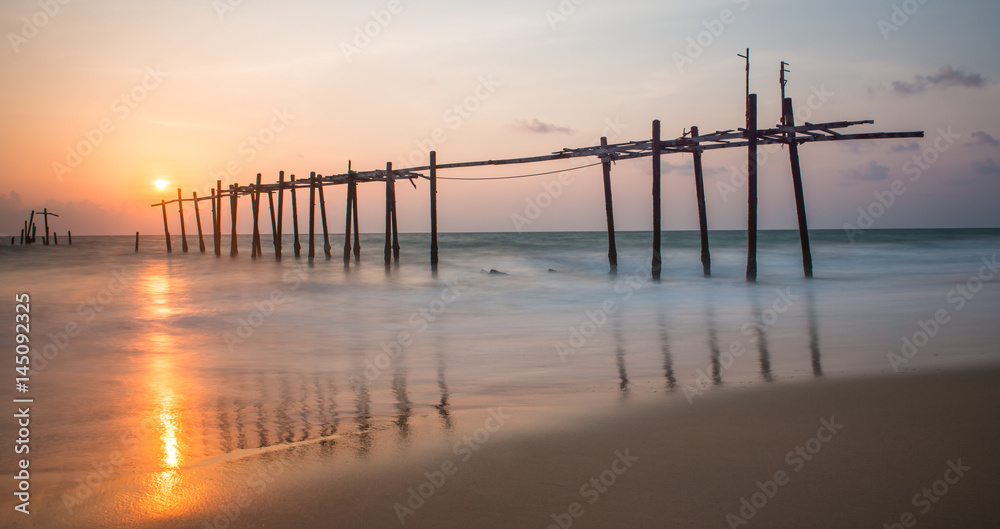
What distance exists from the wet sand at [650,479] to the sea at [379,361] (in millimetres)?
217

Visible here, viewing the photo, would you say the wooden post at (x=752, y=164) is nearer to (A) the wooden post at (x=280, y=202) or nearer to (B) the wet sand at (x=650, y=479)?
(B) the wet sand at (x=650, y=479)

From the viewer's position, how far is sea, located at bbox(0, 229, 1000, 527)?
11.5ft

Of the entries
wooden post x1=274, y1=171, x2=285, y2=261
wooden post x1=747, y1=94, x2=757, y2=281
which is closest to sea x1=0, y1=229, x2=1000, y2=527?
wooden post x1=747, y1=94, x2=757, y2=281

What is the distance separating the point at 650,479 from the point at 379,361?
13.8 ft

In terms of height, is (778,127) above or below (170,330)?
above

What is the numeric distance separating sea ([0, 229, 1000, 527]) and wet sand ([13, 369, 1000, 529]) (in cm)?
22

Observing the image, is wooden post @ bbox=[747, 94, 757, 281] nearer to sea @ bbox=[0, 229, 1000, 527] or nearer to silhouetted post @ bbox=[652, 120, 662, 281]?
sea @ bbox=[0, 229, 1000, 527]

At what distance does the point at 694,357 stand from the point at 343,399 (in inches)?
136

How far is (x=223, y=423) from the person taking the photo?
4062 millimetres

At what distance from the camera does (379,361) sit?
257 inches

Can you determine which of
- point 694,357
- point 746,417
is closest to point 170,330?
point 694,357

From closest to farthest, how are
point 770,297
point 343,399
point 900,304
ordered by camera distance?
point 343,399
point 900,304
point 770,297

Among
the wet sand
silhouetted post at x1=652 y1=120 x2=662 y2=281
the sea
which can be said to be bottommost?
the sea

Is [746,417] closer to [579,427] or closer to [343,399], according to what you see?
[579,427]
